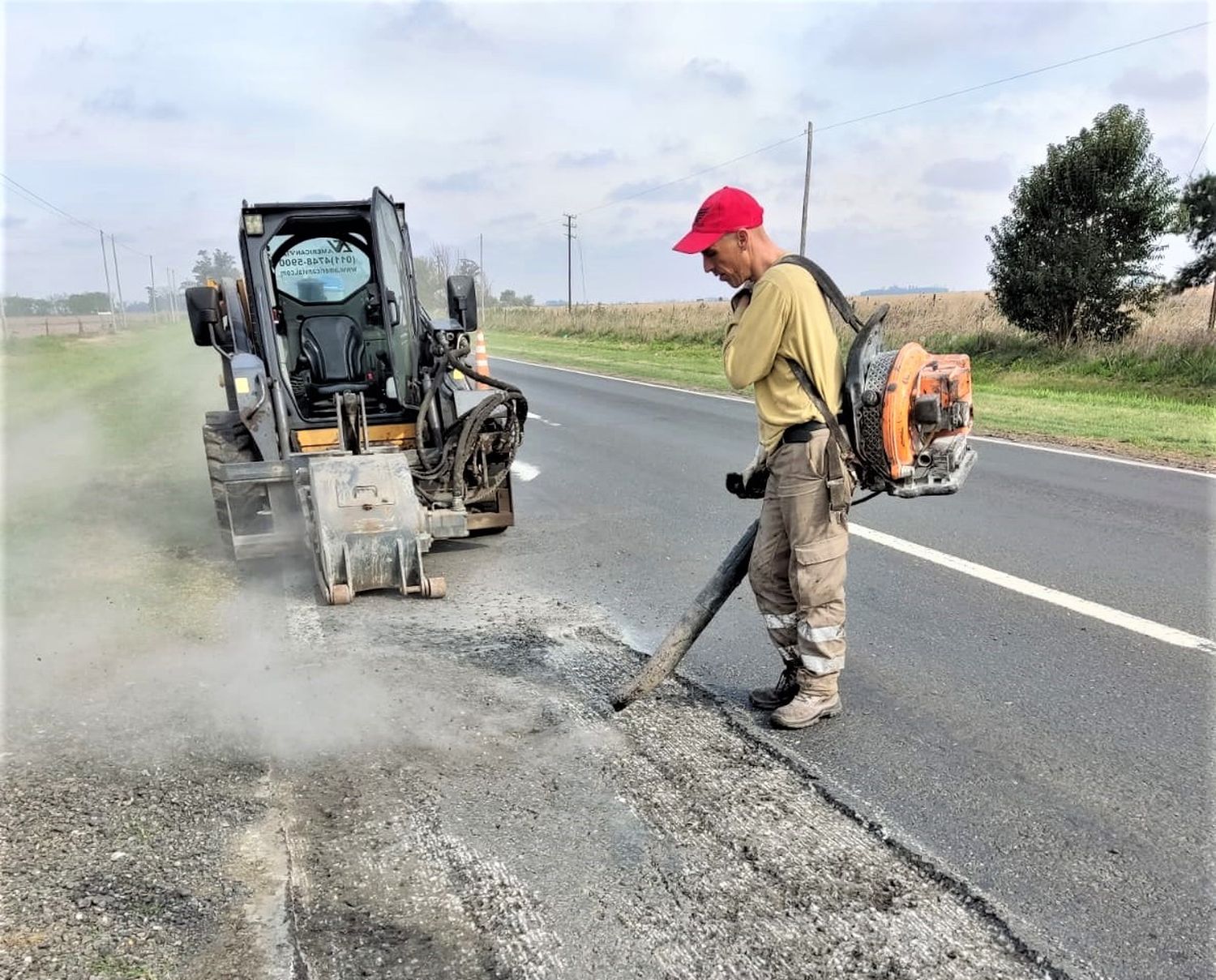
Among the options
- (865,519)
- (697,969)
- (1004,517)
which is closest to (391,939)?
(697,969)

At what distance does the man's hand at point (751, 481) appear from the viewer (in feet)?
12.7

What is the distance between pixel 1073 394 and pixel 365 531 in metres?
13.8

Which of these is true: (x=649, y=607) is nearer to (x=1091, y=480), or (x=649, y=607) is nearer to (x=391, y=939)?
(x=391, y=939)

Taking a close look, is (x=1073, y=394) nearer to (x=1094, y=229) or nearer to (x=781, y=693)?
(x=1094, y=229)

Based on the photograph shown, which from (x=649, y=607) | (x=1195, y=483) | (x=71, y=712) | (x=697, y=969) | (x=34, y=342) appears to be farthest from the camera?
(x=34, y=342)

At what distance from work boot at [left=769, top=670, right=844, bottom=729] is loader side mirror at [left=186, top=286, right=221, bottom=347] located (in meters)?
5.34

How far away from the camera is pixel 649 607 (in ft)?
17.0

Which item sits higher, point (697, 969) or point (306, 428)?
point (306, 428)

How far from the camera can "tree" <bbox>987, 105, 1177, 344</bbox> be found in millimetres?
17797

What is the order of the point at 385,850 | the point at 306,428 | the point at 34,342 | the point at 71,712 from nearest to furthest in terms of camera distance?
the point at 385,850 < the point at 71,712 < the point at 306,428 < the point at 34,342

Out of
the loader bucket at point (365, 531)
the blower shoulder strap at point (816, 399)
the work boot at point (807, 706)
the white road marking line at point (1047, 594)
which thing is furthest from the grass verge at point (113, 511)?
the white road marking line at point (1047, 594)

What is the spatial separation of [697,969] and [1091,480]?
740 cm

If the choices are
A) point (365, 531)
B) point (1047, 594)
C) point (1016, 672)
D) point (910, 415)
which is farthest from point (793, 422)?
point (365, 531)

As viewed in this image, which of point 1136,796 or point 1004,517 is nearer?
point 1136,796
